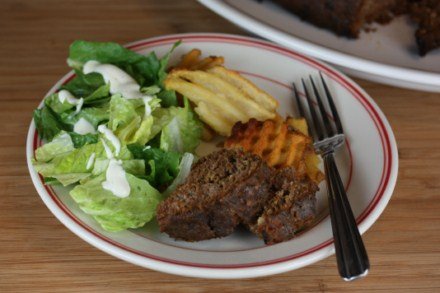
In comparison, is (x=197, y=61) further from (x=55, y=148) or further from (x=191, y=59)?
(x=55, y=148)

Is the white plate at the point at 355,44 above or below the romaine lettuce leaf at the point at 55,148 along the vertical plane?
below

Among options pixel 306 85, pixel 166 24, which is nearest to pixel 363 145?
pixel 306 85

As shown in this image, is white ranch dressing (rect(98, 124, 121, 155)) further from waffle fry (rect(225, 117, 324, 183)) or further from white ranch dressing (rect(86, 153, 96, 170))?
waffle fry (rect(225, 117, 324, 183))

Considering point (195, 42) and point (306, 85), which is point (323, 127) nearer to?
point (306, 85)

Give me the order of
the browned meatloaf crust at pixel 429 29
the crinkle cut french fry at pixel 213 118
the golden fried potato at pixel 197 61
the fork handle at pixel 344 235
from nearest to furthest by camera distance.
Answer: the fork handle at pixel 344 235 < the crinkle cut french fry at pixel 213 118 < the golden fried potato at pixel 197 61 < the browned meatloaf crust at pixel 429 29

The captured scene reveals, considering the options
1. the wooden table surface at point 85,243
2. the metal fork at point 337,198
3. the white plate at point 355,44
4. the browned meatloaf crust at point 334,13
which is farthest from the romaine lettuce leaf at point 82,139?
the browned meatloaf crust at point 334,13

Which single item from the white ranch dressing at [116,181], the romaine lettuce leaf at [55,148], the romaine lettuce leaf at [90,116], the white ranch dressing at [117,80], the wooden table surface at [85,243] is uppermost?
the white ranch dressing at [117,80]

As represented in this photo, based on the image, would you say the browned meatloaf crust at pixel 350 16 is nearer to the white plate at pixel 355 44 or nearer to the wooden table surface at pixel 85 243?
the white plate at pixel 355 44
